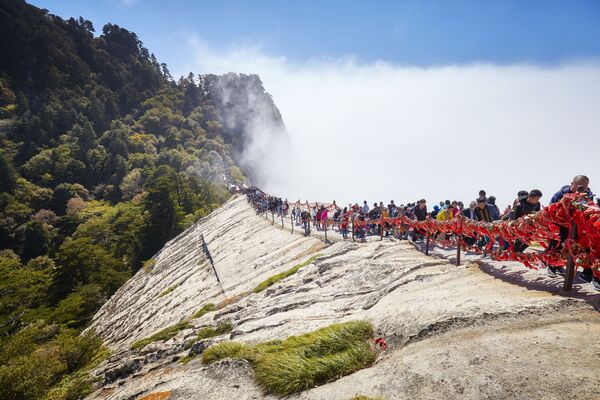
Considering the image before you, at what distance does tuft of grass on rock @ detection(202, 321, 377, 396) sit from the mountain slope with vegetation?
30.9 feet

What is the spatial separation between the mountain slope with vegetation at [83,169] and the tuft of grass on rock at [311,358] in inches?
371

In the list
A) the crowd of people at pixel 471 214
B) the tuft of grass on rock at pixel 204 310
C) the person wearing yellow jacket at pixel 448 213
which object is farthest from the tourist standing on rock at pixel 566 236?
the tuft of grass on rock at pixel 204 310

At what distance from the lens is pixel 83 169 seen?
3804 inches

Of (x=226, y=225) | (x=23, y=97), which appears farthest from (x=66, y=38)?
(x=226, y=225)

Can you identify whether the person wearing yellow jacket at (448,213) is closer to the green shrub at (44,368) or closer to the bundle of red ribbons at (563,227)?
the bundle of red ribbons at (563,227)

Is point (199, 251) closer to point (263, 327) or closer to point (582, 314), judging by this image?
point (263, 327)

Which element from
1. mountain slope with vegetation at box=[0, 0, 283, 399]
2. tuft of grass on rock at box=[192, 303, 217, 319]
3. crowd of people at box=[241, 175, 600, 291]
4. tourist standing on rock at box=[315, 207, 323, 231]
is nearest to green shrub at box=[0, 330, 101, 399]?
mountain slope with vegetation at box=[0, 0, 283, 399]

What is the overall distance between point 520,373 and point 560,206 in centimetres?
316

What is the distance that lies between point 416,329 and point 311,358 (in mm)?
2048

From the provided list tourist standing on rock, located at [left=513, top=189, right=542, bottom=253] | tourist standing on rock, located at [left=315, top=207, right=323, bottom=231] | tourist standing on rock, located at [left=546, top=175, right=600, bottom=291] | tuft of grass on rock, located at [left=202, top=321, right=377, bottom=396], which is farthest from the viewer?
tourist standing on rock, located at [left=315, top=207, right=323, bottom=231]

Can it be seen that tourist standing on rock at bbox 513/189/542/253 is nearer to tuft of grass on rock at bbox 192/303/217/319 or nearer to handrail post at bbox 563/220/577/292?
handrail post at bbox 563/220/577/292

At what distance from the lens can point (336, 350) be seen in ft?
20.2

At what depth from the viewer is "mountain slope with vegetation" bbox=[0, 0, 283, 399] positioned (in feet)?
82.7

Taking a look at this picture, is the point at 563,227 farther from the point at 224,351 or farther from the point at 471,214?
the point at 224,351
